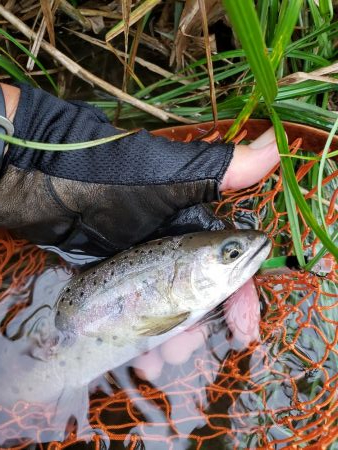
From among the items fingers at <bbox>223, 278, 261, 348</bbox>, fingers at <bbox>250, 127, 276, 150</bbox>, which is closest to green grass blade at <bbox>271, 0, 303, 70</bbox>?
fingers at <bbox>250, 127, 276, 150</bbox>

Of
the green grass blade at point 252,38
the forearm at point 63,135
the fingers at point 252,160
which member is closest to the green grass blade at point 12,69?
the forearm at point 63,135

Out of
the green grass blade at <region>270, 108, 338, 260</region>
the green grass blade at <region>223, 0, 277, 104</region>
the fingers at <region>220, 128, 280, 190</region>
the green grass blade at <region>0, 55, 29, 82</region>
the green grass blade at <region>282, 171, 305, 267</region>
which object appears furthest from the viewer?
the green grass blade at <region>0, 55, 29, 82</region>

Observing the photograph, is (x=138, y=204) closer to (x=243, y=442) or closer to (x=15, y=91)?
(x=15, y=91)

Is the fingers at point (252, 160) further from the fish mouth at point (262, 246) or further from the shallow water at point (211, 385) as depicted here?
A: the shallow water at point (211, 385)

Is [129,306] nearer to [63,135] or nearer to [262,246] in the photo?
[262,246]

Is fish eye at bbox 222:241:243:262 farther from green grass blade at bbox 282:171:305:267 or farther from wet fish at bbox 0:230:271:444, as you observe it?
green grass blade at bbox 282:171:305:267

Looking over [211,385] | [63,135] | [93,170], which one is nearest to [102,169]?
[93,170]
